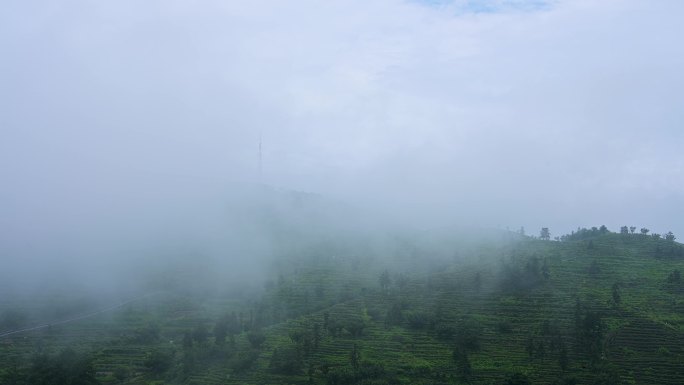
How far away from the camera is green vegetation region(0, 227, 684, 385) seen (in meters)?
55.6

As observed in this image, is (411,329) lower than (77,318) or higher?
lower

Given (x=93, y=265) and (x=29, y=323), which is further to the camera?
(x=93, y=265)

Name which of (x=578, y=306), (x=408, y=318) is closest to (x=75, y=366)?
(x=408, y=318)

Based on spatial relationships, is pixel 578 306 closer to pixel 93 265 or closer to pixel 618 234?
pixel 618 234

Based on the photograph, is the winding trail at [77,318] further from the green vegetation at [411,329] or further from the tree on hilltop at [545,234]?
the tree on hilltop at [545,234]

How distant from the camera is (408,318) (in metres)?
69.0

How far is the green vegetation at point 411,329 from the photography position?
55.6m

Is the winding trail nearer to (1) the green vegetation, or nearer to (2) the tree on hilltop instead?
(1) the green vegetation

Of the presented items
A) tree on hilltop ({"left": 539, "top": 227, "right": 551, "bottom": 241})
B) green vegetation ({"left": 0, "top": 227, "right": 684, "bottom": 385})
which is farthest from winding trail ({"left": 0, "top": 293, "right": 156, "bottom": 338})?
tree on hilltop ({"left": 539, "top": 227, "right": 551, "bottom": 241})

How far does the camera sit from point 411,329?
67875 millimetres

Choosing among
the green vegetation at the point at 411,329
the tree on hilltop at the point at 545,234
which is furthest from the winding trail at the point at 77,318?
the tree on hilltop at the point at 545,234

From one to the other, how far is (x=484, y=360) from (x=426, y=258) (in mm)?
41523

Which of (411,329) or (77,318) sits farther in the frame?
(77,318)

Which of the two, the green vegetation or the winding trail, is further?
the winding trail
